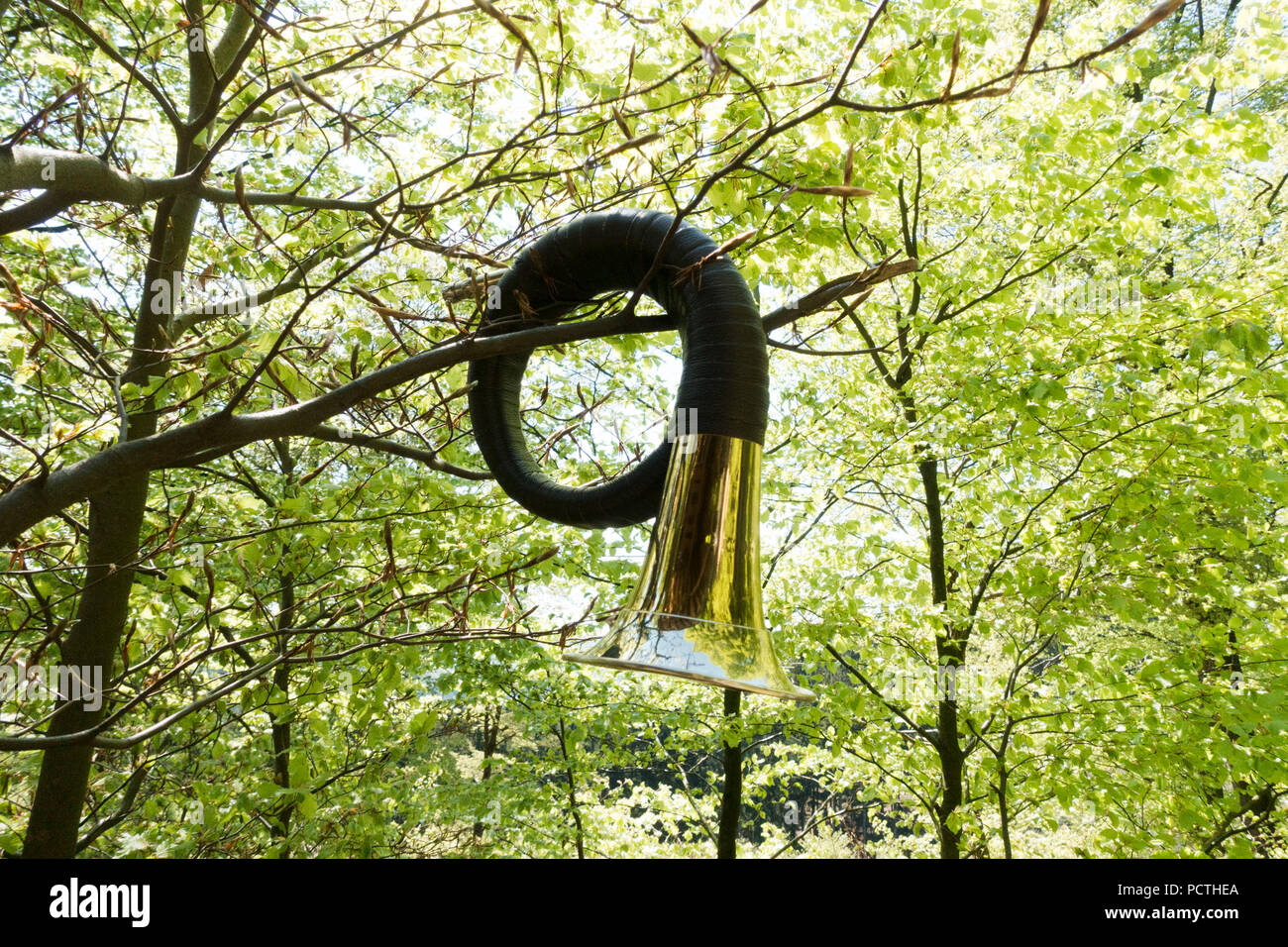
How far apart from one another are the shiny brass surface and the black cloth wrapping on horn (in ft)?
0.32

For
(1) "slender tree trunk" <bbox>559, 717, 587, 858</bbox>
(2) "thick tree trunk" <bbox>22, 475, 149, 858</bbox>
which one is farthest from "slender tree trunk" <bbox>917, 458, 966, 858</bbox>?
(2) "thick tree trunk" <bbox>22, 475, 149, 858</bbox>

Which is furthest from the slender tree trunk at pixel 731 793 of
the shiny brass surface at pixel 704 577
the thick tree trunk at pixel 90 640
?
the shiny brass surface at pixel 704 577

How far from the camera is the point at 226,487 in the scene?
20.8ft

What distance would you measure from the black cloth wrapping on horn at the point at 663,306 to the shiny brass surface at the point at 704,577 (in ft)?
0.32

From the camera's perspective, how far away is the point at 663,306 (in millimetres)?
2203

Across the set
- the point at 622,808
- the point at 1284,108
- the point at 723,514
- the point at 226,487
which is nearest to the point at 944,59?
the point at 723,514

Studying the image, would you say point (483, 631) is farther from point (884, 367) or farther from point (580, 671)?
point (580, 671)

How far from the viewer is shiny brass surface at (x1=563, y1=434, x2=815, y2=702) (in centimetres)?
171

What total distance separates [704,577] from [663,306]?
0.87m

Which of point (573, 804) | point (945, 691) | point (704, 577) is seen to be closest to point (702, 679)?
point (704, 577)

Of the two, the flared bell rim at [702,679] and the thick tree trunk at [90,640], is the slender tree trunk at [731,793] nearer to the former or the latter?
the thick tree trunk at [90,640]

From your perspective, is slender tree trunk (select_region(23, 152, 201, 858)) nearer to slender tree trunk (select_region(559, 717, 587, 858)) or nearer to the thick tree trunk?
the thick tree trunk

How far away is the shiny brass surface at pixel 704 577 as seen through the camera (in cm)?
171

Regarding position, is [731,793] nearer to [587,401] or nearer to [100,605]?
[587,401]
